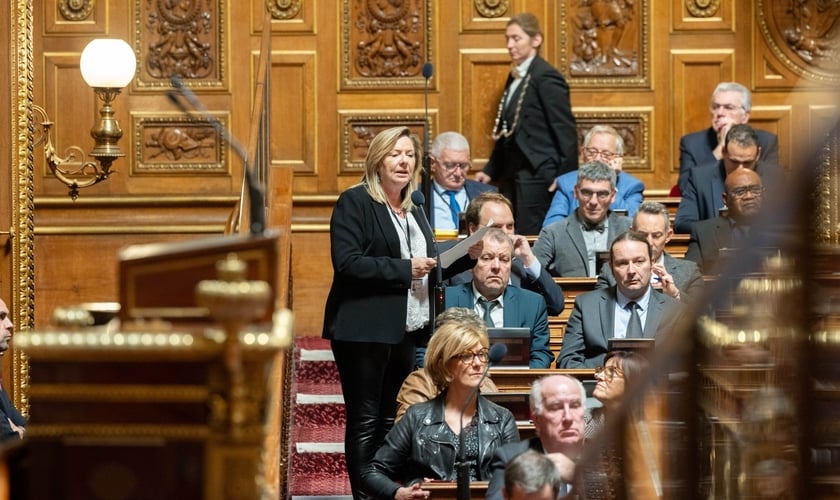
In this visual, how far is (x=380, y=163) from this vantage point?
20.8ft

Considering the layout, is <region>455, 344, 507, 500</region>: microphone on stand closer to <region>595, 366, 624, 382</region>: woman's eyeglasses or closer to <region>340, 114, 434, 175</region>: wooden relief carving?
<region>595, 366, 624, 382</region>: woman's eyeglasses

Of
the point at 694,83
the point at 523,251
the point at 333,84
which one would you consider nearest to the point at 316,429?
the point at 523,251

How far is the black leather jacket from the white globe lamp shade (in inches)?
78.2

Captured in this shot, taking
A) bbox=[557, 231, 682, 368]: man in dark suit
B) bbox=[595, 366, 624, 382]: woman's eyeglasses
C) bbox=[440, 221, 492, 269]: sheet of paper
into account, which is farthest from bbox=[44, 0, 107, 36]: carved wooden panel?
bbox=[595, 366, 624, 382]: woman's eyeglasses

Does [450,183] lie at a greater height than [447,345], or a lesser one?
greater

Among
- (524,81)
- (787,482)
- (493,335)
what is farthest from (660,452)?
(524,81)

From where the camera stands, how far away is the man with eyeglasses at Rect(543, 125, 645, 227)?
27.3ft

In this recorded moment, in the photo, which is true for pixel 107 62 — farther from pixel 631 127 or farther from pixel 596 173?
pixel 631 127

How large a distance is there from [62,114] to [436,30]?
216 centimetres

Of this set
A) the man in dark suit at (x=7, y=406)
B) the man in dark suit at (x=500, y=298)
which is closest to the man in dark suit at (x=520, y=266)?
the man in dark suit at (x=500, y=298)

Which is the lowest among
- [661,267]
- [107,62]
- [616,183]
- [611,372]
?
[611,372]

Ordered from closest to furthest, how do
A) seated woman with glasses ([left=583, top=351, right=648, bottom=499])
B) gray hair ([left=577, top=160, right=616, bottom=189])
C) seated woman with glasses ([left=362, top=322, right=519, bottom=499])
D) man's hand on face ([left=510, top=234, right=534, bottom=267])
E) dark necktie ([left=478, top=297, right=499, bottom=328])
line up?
seated woman with glasses ([left=583, top=351, right=648, bottom=499]) < seated woman with glasses ([left=362, top=322, right=519, bottom=499]) < dark necktie ([left=478, top=297, right=499, bottom=328]) < man's hand on face ([left=510, top=234, right=534, bottom=267]) < gray hair ([left=577, top=160, right=616, bottom=189])

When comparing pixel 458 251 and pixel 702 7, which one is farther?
pixel 702 7

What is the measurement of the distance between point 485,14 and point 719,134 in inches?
66.6
